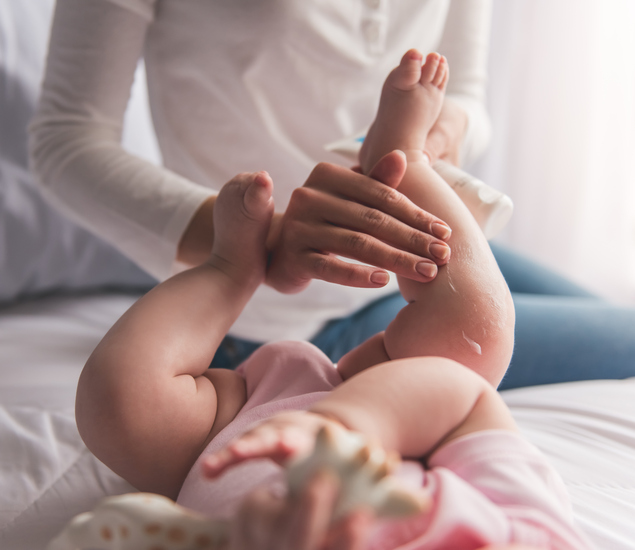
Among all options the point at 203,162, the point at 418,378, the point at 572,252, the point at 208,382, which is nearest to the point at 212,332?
the point at 208,382

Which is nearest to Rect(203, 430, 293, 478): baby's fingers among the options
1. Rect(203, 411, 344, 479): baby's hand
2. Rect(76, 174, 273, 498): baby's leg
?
Rect(203, 411, 344, 479): baby's hand

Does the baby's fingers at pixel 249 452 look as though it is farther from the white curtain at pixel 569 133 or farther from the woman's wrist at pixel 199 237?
the white curtain at pixel 569 133

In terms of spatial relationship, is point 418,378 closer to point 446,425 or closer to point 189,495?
point 446,425

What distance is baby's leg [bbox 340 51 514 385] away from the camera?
36 cm

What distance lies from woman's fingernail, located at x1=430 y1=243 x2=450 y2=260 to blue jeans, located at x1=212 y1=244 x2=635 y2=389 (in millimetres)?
336

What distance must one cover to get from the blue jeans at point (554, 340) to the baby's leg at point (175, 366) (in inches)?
12.9

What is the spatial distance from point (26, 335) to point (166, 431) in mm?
499

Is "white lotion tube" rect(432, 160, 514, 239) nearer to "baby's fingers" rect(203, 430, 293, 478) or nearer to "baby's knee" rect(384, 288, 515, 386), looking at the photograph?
"baby's knee" rect(384, 288, 515, 386)

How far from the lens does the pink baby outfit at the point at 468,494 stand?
0.24 metres

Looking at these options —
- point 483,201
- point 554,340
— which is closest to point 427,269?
point 483,201

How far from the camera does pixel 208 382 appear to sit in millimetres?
409

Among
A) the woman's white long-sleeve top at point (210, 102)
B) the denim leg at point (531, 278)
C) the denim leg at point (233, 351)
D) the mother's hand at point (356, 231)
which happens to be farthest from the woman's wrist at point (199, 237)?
the denim leg at point (531, 278)

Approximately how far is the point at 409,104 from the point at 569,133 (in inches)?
52.4

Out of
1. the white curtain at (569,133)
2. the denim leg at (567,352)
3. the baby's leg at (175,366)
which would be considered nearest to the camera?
the baby's leg at (175,366)
